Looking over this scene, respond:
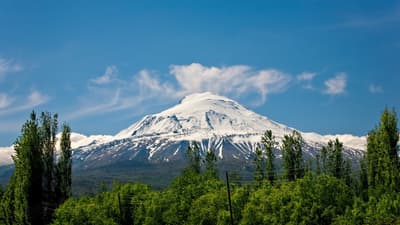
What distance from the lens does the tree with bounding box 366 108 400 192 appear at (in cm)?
7462

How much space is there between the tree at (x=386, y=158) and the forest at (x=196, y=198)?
13cm

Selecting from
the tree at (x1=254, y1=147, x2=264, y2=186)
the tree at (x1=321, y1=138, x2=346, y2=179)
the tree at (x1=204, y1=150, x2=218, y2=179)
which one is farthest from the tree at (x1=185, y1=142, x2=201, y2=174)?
the tree at (x1=321, y1=138, x2=346, y2=179)

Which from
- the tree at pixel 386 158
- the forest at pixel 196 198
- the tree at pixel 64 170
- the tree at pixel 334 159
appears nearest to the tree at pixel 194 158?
the forest at pixel 196 198

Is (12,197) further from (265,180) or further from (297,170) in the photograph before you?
(297,170)

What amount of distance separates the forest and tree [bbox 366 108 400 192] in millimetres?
125

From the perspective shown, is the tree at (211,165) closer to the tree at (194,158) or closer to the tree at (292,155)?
the tree at (194,158)

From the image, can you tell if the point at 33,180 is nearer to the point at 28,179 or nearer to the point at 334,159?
the point at 28,179

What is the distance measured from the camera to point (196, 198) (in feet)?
264

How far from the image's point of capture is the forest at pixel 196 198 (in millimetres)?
67688

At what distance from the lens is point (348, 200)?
7006 centimetres

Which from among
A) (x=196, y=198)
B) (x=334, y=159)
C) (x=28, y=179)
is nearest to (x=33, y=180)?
(x=28, y=179)

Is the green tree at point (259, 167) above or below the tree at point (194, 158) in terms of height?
below

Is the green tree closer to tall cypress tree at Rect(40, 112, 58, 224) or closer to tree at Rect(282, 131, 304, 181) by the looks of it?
tree at Rect(282, 131, 304, 181)

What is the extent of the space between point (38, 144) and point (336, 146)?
197 feet
